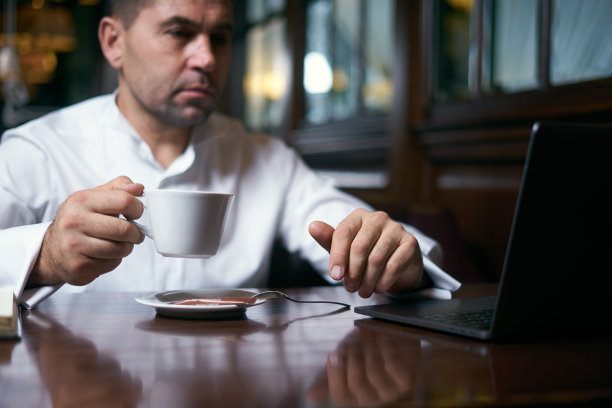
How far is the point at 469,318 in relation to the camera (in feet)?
2.59

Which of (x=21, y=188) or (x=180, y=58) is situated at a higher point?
(x=180, y=58)

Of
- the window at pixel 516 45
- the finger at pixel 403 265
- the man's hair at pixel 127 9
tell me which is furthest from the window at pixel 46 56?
the finger at pixel 403 265

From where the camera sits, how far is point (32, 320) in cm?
82

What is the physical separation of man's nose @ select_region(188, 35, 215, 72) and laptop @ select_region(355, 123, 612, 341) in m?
0.87

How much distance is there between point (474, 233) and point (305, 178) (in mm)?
779

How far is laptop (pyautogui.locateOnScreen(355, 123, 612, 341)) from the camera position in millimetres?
602

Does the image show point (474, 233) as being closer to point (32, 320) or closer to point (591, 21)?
point (591, 21)

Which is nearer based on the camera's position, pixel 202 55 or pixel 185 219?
pixel 185 219

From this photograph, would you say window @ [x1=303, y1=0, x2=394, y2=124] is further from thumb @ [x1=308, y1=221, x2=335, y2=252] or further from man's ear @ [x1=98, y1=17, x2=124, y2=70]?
thumb @ [x1=308, y1=221, x2=335, y2=252]

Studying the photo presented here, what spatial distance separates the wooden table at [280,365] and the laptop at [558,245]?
2 cm

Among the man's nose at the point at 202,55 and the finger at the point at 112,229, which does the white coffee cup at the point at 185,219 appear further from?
the man's nose at the point at 202,55

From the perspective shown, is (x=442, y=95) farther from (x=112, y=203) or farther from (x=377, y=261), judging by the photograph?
(x=112, y=203)

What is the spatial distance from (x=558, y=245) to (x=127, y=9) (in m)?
1.18

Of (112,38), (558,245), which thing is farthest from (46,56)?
(558,245)
